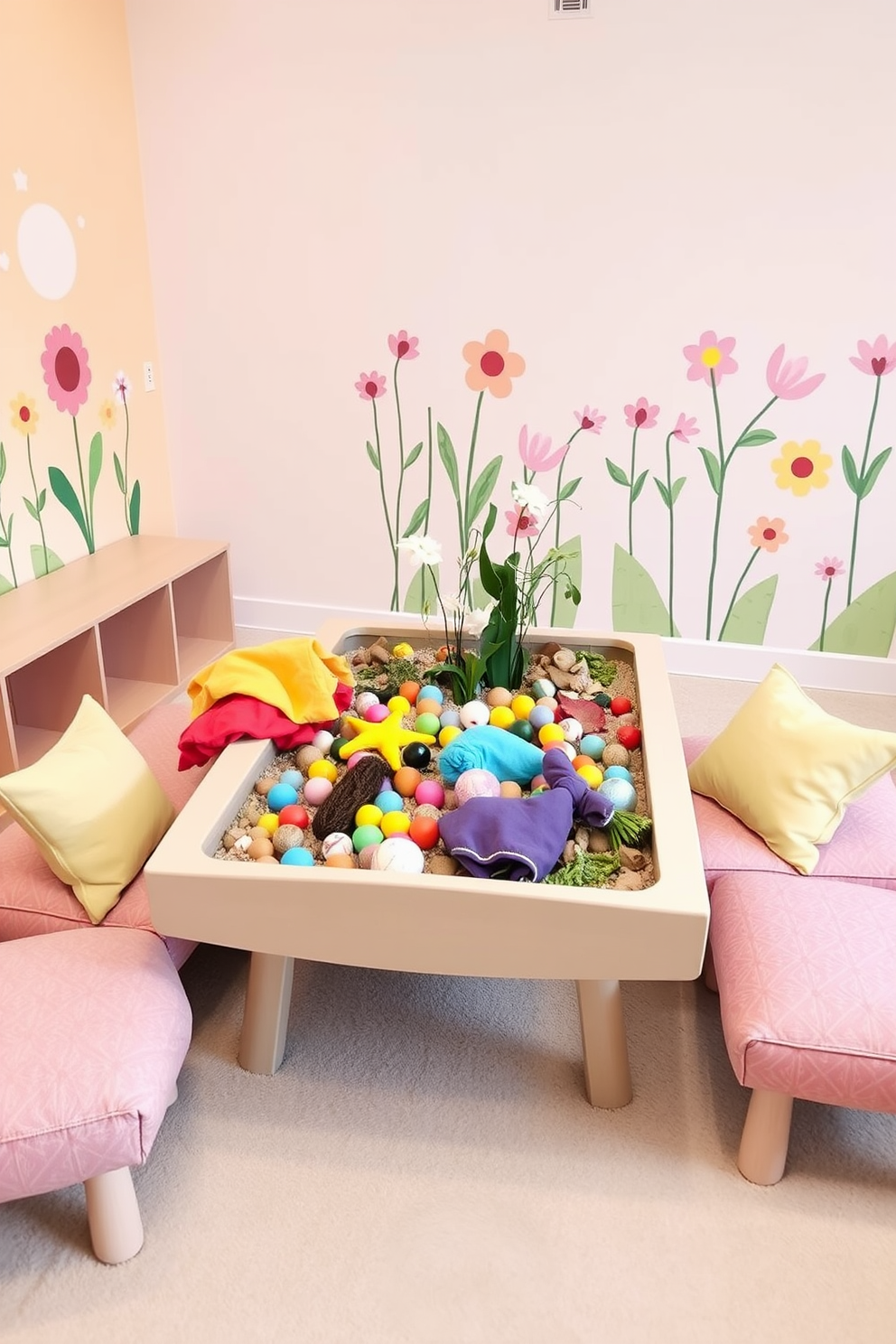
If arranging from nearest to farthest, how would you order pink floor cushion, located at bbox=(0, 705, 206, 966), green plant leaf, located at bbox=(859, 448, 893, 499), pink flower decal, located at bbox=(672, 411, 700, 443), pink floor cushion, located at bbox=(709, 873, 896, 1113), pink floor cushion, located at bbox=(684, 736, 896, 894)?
pink floor cushion, located at bbox=(709, 873, 896, 1113)
pink floor cushion, located at bbox=(0, 705, 206, 966)
pink floor cushion, located at bbox=(684, 736, 896, 894)
green plant leaf, located at bbox=(859, 448, 893, 499)
pink flower decal, located at bbox=(672, 411, 700, 443)

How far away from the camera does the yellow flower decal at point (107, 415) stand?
320 centimetres

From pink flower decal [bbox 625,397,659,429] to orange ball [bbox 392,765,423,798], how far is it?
1748mm

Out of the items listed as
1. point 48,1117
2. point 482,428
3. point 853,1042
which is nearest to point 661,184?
point 482,428

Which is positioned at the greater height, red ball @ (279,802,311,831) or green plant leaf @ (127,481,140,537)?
green plant leaf @ (127,481,140,537)

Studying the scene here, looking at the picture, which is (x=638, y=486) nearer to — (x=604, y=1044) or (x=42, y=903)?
(x=604, y=1044)

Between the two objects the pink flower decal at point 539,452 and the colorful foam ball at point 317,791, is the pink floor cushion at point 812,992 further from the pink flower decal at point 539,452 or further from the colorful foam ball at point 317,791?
the pink flower decal at point 539,452

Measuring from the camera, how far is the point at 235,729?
1.88 metres

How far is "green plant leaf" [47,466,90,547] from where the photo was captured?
302cm

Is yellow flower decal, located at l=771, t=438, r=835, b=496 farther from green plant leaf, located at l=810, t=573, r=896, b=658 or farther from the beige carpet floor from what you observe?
the beige carpet floor

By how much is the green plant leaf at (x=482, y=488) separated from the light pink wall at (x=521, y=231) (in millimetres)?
45

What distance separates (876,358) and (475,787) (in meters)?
2.00

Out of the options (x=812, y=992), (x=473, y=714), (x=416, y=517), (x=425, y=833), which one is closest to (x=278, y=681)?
(x=473, y=714)

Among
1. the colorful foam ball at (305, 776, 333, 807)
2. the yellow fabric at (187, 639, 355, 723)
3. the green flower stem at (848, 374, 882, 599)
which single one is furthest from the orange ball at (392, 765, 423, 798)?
the green flower stem at (848, 374, 882, 599)

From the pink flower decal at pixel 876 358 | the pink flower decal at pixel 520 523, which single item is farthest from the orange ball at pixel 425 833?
the pink flower decal at pixel 876 358
